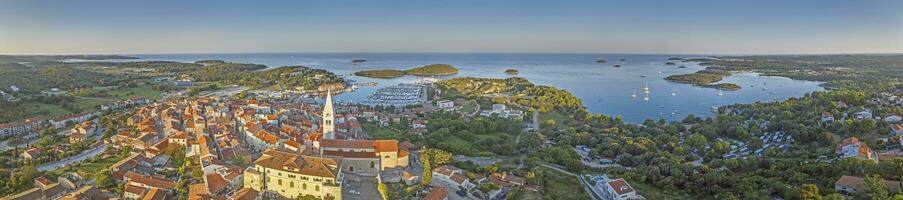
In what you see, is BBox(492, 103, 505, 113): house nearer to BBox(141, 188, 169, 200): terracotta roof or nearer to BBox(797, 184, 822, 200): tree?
BBox(797, 184, 822, 200): tree

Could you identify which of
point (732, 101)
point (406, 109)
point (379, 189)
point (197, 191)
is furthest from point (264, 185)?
point (732, 101)

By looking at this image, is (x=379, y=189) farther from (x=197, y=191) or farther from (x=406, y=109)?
(x=406, y=109)

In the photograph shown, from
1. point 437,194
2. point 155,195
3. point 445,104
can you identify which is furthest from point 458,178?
point 445,104

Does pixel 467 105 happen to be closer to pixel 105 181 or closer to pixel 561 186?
pixel 561 186

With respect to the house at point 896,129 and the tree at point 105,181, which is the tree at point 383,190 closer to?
the tree at point 105,181

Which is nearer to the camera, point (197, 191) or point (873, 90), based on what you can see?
point (197, 191)

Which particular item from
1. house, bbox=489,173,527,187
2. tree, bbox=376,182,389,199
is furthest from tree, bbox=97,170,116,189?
house, bbox=489,173,527,187
